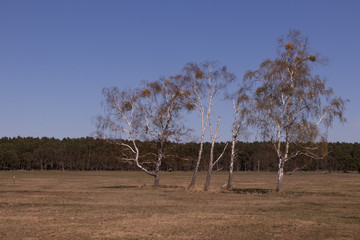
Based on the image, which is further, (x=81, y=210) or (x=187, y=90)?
(x=187, y=90)

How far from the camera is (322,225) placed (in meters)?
19.5

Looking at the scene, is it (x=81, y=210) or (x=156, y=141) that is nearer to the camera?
(x=81, y=210)

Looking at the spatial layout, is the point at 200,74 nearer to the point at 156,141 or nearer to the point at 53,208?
the point at 156,141

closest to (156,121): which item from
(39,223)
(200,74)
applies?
(200,74)

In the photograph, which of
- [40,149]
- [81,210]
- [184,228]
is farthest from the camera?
[40,149]

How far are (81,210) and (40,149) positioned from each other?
135 metres

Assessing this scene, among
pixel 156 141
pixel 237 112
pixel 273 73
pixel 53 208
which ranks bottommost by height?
pixel 53 208

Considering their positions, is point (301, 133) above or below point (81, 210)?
above

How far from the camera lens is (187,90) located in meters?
47.6

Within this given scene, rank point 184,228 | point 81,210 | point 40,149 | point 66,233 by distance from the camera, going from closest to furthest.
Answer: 1. point 66,233
2. point 184,228
3. point 81,210
4. point 40,149

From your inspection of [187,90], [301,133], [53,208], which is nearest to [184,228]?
[53,208]

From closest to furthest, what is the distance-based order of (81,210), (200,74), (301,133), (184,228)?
(184,228), (81,210), (301,133), (200,74)

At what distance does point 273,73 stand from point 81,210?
24.3 meters

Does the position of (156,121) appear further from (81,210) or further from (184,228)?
(184,228)
